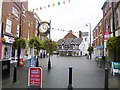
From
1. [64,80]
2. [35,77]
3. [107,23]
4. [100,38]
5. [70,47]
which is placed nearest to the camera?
[35,77]

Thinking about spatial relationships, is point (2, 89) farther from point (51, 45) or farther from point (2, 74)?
point (51, 45)

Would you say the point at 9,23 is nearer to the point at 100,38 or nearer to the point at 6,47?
the point at 6,47

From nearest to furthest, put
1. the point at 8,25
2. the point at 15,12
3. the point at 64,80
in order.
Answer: the point at 64,80 < the point at 8,25 < the point at 15,12

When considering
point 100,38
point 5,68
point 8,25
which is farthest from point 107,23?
point 5,68

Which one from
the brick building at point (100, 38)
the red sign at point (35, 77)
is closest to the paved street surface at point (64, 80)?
the red sign at point (35, 77)

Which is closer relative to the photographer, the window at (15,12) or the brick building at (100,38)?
the window at (15,12)

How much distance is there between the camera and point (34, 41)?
1870 cm

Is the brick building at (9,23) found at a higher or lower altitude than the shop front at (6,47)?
higher

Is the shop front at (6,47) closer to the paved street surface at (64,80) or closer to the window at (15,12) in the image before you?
the window at (15,12)

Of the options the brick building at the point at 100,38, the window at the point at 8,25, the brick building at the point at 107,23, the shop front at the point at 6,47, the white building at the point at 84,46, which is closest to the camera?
the brick building at the point at 107,23

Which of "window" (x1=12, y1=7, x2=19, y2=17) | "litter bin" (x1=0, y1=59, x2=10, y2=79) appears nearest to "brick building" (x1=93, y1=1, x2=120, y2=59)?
"litter bin" (x1=0, y1=59, x2=10, y2=79)

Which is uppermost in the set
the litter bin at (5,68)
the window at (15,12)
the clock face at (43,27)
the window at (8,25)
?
the window at (15,12)

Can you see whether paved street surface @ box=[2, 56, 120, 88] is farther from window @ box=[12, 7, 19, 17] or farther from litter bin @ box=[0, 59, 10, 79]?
window @ box=[12, 7, 19, 17]

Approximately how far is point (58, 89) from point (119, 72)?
6198 millimetres
